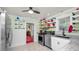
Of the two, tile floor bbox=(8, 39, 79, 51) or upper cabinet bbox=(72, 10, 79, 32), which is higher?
upper cabinet bbox=(72, 10, 79, 32)

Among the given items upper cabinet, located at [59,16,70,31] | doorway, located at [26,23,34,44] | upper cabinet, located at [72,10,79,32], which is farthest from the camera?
doorway, located at [26,23,34,44]

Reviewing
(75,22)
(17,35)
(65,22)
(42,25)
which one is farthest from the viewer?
(42,25)

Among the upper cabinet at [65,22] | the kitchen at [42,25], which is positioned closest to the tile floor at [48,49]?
the kitchen at [42,25]

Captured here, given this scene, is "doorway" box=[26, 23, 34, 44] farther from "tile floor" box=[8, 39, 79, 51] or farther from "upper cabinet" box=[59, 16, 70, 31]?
"upper cabinet" box=[59, 16, 70, 31]

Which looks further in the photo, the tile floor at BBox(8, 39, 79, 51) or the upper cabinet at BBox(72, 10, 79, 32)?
the upper cabinet at BBox(72, 10, 79, 32)

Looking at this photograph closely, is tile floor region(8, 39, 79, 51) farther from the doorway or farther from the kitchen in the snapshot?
the doorway

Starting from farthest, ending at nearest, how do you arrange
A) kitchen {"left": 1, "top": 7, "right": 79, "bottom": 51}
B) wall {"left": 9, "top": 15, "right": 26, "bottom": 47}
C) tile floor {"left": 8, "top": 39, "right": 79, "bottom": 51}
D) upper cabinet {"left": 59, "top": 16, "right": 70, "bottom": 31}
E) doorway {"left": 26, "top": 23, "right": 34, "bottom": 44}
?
doorway {"left": 26, "top": 23, "right": 34, "bottom": 44} → wall {"left": 9, "top": 15, "right": 26, "bottom": 47} → kitchen {"left": 1, "top": 7, "right": 79, "bottom": 51} → upper cabinet {"left": 59, "top": 16, "right": 70, "bottom": 31} → tile floor {"left": 8, "top": 39, "right": 79, "bottom": 51}

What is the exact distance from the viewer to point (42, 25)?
699cm

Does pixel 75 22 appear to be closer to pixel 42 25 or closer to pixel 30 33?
pixel 42 25

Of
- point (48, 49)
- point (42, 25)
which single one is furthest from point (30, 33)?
point (48, 49)

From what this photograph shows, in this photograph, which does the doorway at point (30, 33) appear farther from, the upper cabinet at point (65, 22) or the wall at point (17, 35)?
the upper cabinet at point (65, 22)

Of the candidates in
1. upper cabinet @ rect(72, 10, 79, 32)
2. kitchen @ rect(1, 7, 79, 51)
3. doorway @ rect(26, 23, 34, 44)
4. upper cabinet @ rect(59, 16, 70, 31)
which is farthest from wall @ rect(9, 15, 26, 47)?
upper cabinet @ rect(72, 10, 79, 32)
